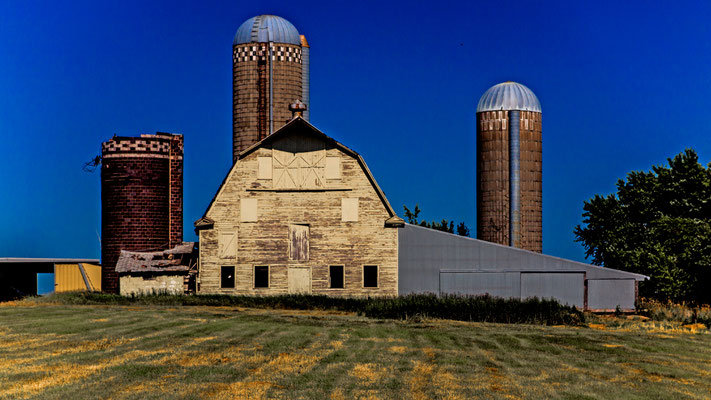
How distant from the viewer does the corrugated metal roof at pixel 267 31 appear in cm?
5184

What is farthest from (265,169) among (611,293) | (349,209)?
(611,293)

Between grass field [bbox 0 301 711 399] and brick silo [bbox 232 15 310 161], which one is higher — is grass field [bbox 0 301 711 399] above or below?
below

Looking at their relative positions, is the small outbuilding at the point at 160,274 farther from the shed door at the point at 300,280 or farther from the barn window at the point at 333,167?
the barn window at the point at 333,167

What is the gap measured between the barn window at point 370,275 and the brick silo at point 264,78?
13.8m

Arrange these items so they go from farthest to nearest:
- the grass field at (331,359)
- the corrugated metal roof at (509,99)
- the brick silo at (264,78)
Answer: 1. the corrugated metal roof at (509,99)
2. the brick silo at (264,78)
3. the grass field at (331,359)

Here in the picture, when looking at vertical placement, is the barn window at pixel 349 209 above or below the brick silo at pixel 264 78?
below

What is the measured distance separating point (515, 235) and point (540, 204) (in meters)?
2.66

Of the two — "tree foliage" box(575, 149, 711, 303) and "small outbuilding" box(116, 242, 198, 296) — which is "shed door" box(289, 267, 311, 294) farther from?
"tree foliage" box(575, 149, 711, 303)

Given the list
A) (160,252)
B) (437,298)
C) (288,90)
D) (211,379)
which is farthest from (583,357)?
(288,90)

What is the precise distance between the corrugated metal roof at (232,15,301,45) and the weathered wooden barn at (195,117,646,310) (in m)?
13.6

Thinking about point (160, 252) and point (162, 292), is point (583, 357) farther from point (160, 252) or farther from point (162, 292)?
point (160, 252)

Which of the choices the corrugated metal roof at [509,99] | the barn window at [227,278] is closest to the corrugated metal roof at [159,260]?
the barn window at [227,278]

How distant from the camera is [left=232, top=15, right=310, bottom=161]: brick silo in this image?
1991 inches

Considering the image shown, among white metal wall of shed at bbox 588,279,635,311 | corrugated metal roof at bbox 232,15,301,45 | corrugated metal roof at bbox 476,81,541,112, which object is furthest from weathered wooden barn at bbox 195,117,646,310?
corrugated metal roof at bbox 476,81,541,112
